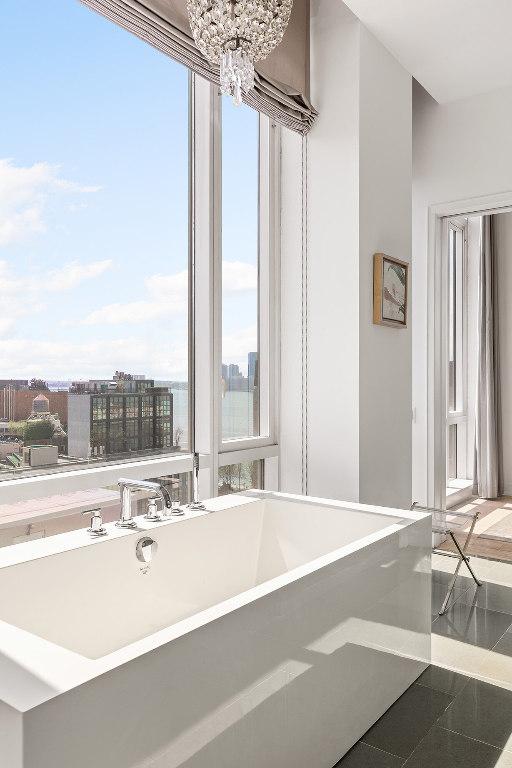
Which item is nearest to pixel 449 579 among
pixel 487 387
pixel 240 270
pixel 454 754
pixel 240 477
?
pixel 240 477

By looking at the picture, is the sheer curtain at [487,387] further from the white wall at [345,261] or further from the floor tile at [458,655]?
the floor tile at [458,655]

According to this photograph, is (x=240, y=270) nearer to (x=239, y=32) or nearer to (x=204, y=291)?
(x=204, y=291)

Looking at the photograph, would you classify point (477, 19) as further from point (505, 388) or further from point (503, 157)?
point (505, 388)

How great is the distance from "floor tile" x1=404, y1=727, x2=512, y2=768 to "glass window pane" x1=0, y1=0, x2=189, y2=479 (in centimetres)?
145

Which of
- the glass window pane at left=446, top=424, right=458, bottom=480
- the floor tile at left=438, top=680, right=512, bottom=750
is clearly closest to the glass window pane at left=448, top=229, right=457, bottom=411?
the glass window pane at left=446, top=424, right=458, bottom=480

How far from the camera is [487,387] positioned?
538cm

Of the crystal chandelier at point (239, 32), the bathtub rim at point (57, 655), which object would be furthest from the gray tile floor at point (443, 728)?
the crystal chandelier at point (239, 32)

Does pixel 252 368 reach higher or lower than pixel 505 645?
higher

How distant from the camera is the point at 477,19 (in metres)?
2.89

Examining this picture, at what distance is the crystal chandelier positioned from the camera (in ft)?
5.78

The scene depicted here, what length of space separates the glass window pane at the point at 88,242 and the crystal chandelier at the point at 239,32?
64 cm

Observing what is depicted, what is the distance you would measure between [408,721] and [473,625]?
2.98ft

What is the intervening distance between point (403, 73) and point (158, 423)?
7.54 ft

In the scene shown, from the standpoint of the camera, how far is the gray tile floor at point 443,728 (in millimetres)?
1837
